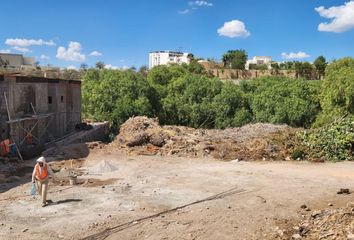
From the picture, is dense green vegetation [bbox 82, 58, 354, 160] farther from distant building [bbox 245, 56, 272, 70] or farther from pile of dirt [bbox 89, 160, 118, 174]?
distant building [bbox 245, 56, 272, 70]

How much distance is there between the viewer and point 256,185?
54.4ft

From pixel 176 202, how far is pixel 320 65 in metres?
63.7

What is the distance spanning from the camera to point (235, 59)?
287 feet

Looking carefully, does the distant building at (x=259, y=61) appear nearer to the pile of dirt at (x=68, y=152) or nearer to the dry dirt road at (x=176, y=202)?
the pile of dirt at (x=68, y=152)

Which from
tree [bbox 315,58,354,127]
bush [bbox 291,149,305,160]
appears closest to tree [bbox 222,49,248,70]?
tree [bbox 315,58,354,127]

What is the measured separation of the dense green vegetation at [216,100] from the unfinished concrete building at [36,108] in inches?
156

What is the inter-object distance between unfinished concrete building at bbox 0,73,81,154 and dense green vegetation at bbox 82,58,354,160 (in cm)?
396

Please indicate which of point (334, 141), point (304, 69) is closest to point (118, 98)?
point (334, 141)

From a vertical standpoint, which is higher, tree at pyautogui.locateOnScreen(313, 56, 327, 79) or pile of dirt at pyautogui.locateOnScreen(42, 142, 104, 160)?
tree at pyautogui.locateOnScreen(313, 56, 327, 79)

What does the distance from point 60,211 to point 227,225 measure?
16.7 feet

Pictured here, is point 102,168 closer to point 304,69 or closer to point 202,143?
point 202,143

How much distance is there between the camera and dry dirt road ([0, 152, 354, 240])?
11203mm

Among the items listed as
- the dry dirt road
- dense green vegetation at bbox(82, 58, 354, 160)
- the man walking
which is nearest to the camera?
the dry dirt road

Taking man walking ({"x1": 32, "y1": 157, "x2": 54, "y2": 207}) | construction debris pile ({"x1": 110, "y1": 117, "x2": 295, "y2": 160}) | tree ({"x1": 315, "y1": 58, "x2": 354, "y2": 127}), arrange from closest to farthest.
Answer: man walking ({"x1": 32, "y1": 157, "x2": 54, "y2": 207})
construction debris pile ({"x1": 110, "y1": 117, "x2": 295, "y2": 160})
tree ({"x1": 315, "y1": 58, "x2": 354, "y2": 127})
